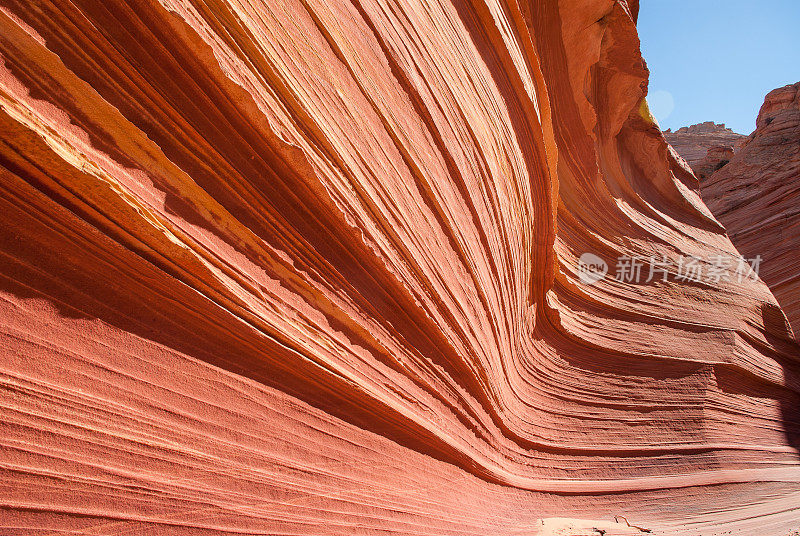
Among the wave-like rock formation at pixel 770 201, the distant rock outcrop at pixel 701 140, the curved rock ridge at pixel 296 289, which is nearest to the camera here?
the curved rock ridge at pixel 296 289

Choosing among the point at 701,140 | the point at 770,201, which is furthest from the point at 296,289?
the point at 701,140

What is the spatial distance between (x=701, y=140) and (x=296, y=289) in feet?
86.1

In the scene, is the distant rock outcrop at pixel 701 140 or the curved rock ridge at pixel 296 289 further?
the distant rock outcrop at pixel 701 140

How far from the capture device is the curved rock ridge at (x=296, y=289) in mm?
1312

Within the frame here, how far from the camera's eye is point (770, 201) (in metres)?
10.1

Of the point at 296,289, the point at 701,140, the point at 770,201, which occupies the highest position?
the point at 701,140

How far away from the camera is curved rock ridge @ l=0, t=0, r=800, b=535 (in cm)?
131

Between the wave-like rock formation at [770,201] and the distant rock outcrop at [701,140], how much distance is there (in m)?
2.85

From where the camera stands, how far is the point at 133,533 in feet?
4.58

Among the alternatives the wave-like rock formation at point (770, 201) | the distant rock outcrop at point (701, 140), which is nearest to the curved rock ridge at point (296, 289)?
the wave-like rock formation at point (770, 201)

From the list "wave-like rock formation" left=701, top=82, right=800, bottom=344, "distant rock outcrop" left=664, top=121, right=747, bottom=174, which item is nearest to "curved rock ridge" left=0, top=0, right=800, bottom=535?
"wave-like rock formation" left=701, top=82, right=800, bottom=344

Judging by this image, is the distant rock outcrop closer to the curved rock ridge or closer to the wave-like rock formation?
the wave-like rock formation

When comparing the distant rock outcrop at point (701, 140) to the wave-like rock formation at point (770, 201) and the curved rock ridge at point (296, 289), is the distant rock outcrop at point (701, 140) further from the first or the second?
the curved rock ridge at point (296, 289)

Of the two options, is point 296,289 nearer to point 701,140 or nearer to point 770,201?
point 770,201
